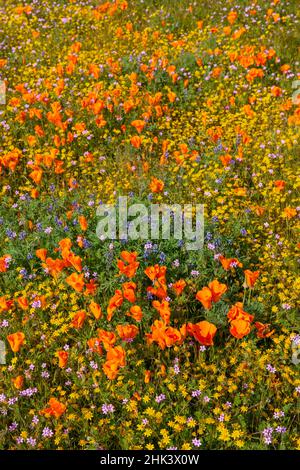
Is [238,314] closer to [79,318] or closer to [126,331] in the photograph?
[126,331]

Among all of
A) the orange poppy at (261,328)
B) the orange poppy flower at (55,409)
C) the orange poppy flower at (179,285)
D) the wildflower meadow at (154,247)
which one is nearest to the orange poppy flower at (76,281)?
the wildflower meadow at (154,247)

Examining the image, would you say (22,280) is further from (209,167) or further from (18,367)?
(209,167)

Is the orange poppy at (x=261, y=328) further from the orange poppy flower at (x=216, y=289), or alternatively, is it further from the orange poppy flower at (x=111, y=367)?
the orange poppy flower at (x=111, y=367)

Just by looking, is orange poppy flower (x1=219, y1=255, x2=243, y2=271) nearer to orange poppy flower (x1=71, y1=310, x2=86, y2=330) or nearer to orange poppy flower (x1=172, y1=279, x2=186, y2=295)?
orange poppy flower (x1=172, y1=279, x2=186, y2=295)

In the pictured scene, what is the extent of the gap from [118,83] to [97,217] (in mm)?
3129

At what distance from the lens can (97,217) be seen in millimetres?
5117

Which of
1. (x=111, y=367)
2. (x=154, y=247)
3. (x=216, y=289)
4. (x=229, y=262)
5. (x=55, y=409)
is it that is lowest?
(x=55, y=409)

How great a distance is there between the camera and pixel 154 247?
4535mm

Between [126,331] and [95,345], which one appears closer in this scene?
[126,331]

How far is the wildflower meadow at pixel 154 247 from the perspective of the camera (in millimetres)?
3531

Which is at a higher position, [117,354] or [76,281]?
[76,281]

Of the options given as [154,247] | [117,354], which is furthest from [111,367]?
[154,247]

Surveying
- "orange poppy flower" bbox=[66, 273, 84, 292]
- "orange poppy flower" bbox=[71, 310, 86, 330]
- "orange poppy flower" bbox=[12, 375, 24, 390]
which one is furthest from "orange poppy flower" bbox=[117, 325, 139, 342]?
"orange poppy flower" bbox=[12, 375, 24, 390]

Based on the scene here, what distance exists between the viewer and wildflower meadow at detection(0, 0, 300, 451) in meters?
3.53
